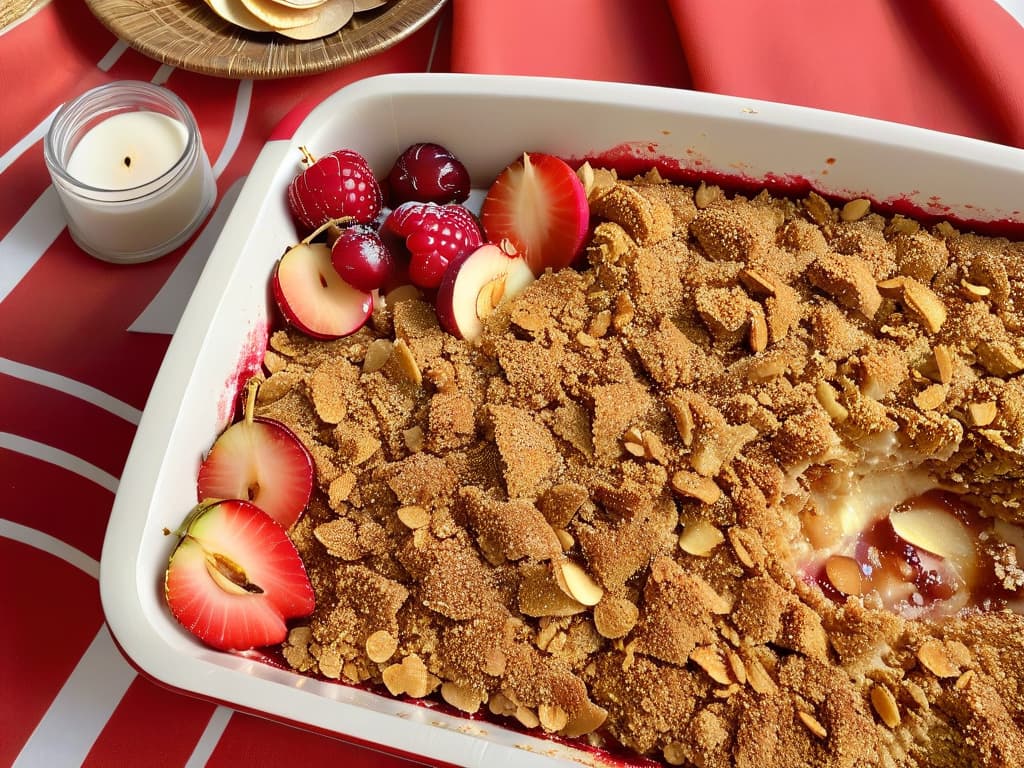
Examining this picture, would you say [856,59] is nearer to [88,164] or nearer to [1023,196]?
[1023,196]

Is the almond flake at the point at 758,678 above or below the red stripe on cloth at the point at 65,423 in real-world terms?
below

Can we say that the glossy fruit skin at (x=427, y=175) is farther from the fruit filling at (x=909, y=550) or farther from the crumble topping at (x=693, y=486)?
the fruit filling at (x=909, y=550)

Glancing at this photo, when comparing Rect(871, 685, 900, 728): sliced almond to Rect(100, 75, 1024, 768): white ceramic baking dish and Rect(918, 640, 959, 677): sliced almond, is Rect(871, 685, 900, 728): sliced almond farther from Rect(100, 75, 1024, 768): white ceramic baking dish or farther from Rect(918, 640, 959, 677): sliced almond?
Rect(100, 75, 1024, 768): white ceramic baking dish

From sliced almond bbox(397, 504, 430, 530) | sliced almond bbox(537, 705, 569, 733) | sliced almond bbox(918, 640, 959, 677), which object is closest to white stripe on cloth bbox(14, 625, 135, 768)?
sliced almond bbox(397, 504, 430, 530)

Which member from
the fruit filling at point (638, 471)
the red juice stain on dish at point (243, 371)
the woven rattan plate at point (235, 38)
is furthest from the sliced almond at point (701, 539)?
the woven rattan plate at point (235, 38)

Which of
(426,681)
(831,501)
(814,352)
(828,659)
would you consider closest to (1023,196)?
(814,352)

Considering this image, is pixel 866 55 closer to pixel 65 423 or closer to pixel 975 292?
pixel 975 292
